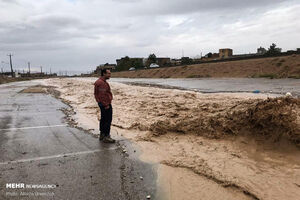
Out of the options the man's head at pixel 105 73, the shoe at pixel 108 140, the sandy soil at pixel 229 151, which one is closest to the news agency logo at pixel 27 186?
the sandy soil at pixel 229 151

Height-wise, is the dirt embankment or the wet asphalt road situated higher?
the dirt embankment

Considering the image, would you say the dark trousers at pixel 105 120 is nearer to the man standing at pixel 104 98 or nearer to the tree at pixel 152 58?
the man standing at pixel 104 98

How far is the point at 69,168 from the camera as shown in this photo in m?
4.67

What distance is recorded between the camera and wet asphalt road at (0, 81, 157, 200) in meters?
3.74

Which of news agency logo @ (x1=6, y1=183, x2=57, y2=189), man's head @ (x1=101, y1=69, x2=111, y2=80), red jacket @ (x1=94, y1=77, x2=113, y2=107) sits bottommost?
news agency logo @ (x1=6, y1=183, x2=57, y2=189)

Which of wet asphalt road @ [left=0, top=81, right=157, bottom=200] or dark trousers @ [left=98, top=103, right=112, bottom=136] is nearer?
wet asphalt road @ [left=0, top=81, right=157, bottom=200]

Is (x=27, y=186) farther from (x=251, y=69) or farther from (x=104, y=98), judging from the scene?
(x=251, y=69)

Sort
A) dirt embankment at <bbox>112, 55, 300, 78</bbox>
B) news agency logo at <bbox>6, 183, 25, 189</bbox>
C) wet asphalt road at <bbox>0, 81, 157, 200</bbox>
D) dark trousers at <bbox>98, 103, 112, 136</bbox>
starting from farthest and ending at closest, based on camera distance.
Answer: dirt embankment at <bbox>112, 55, 300, 78</bbox> → dark trousers at <bbox>98, 103, 112, 136</bbox> → news agency logo at <bbox>6, 183, 25, 189</bbox> → wet asphalt road at <bbox>0, 81, 157, 200</bbox>

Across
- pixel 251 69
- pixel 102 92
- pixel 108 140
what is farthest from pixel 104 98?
pixel 251 69

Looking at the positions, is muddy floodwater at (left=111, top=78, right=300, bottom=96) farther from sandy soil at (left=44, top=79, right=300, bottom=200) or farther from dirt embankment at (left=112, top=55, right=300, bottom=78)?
sandy soil at (left=44, top=79, right=300, bottom=200)

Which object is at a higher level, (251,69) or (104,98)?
(251,69)

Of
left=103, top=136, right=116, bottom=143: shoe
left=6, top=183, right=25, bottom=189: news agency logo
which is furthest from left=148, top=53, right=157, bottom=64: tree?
left=6, top=183, right=25, bottom=189: news agency logo

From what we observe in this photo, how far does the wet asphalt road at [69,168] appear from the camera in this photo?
12.3 feet

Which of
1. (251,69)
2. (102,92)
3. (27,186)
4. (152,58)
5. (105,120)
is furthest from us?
(152,58)
